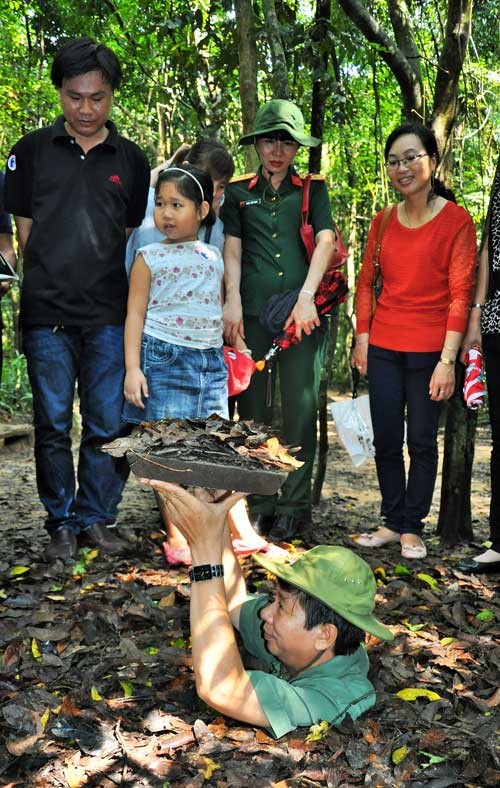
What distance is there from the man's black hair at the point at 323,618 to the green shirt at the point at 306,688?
0.25 feet

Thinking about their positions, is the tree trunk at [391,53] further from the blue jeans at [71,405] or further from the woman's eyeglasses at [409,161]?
the blue jeans at [71,405]

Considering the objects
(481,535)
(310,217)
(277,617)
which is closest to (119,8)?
(310,217)

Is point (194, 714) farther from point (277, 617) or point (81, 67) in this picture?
point (81, 67)

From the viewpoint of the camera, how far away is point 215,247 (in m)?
4.27

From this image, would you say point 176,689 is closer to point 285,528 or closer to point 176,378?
point 176,378

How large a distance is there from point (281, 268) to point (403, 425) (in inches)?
44.2

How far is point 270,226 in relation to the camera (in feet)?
15.0

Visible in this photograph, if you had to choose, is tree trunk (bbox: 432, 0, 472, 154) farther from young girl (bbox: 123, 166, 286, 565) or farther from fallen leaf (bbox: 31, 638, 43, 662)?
fallen leaf (bbox: 31, 638, 43, 662)

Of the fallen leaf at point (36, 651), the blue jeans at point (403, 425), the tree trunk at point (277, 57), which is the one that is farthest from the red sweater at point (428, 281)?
the fallen leaf at point (36, 651)

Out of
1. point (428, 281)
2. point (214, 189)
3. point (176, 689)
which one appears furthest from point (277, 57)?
point (176, 689)

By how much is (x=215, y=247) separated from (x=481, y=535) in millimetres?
2703

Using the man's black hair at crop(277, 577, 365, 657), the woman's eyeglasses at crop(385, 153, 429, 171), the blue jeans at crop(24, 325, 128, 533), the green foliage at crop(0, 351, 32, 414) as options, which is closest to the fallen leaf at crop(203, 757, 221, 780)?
the man's black hair at crop(277, 577, 365, 657)

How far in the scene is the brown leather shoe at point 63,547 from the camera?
418 cm

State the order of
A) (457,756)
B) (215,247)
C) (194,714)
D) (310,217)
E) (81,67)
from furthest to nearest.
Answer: (310,217) < (215,247) < (81,67) < (194,714) < (457,756)
